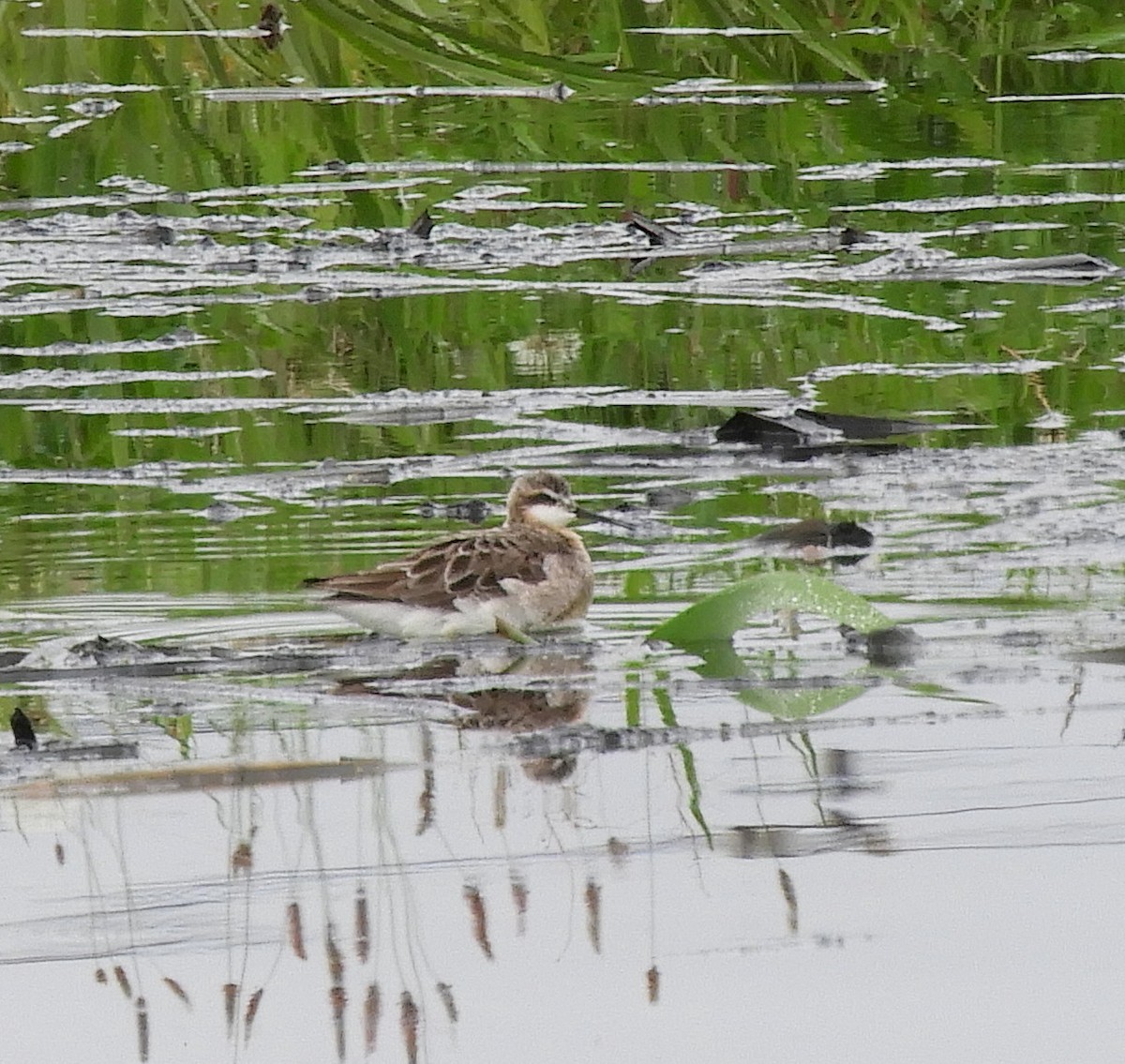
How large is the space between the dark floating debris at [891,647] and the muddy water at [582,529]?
25mm

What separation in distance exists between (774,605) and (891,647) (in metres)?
0.26

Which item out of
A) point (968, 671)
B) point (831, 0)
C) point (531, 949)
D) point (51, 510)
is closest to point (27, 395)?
point (51, 510)

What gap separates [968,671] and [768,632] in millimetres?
611

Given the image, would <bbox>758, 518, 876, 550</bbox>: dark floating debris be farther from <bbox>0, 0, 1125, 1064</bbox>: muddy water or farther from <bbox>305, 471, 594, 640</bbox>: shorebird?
<bbox>305, 471, 594, 640</bbox>: shorebird

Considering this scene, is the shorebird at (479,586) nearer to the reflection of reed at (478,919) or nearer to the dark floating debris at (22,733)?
the dark floating debris at (22,733)

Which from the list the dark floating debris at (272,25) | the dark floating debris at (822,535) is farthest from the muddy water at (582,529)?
the dark floating debris at (272,25)

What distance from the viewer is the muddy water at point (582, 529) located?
14.0 feet

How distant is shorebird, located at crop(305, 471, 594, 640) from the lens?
21.2ft

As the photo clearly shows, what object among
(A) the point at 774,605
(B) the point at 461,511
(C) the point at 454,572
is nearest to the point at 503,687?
(A) the point at 774,605

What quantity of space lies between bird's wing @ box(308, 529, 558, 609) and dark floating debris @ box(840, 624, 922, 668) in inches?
38.5

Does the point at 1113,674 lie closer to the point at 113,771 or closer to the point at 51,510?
the point at 113,771

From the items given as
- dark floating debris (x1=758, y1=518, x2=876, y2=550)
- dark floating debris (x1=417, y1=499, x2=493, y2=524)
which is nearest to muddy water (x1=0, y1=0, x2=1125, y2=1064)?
dark floating debris (x1=417, y1=499, x2=493, y2=524)

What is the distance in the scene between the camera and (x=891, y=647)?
598 centimetres

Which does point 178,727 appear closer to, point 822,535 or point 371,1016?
point 371,1016
